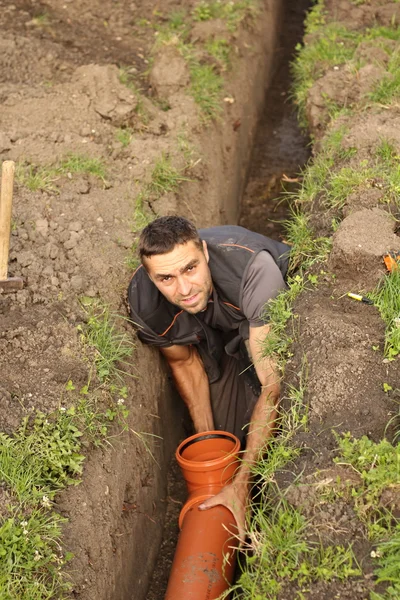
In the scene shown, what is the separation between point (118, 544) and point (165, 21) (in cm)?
517

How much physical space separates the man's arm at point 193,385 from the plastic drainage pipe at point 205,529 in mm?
490

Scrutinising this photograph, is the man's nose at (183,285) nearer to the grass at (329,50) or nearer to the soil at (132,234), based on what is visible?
the soil at (132,234)

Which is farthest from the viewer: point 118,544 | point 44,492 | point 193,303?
point 193,303

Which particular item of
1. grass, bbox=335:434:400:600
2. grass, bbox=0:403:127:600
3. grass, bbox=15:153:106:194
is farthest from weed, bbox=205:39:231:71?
grass, bbox=335:434:400:600

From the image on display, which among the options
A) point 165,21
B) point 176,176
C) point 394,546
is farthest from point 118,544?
point 165,21

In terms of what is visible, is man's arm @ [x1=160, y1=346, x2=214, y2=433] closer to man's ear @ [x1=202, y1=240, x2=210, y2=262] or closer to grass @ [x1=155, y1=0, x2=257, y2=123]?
man's ear @ [x1=202, y1=240, x2=210, y2=262]

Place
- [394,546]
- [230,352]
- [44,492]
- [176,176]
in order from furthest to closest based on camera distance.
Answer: [176,176], [230,352], [44,492], [394,546]

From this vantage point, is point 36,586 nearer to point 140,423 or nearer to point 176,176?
point 140,423

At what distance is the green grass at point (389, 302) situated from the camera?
3912 mm

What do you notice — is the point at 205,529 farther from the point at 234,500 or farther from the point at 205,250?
the point at 205,250

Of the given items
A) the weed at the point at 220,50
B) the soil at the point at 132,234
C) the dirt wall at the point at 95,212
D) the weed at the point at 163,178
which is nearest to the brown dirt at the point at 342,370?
the soil at the point at 132,234

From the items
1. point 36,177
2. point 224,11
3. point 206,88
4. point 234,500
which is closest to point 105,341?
point 234,500

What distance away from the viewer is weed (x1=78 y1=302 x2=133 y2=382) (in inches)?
165

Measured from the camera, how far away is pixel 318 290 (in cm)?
437
